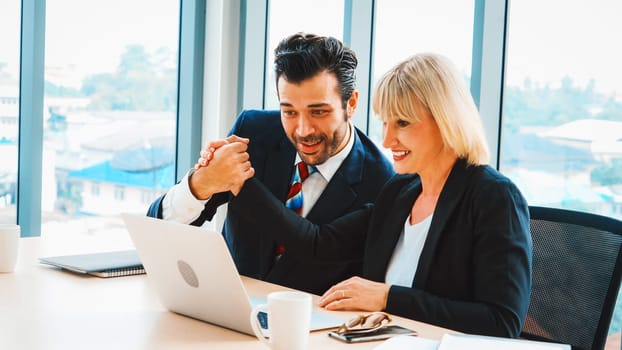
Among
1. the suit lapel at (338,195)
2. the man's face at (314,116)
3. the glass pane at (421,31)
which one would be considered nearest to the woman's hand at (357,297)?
the suit lapel at (338,195)

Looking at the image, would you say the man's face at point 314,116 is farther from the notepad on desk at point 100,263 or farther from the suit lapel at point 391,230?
the notepad on desk at point 100,263

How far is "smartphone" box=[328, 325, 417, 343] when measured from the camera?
4.77 ft

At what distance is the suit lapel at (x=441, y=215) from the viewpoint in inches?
72.6

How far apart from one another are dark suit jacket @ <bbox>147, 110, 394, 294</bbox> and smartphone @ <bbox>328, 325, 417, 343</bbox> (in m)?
0.70

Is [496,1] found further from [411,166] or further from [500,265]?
[500,265]

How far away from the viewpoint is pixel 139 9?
395cm

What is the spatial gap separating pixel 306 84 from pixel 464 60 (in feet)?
3.11

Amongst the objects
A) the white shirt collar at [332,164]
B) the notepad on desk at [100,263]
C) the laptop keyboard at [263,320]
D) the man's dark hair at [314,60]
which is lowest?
the notepad on desk at [100,263]

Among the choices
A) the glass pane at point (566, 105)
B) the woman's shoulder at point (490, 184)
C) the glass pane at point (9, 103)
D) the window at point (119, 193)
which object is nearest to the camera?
the woman's shoulder at point (490, 184)

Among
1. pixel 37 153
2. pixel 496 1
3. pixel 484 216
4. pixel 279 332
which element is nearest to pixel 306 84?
pixel 484 216

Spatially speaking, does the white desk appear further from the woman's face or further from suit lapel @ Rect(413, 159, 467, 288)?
the woman's face

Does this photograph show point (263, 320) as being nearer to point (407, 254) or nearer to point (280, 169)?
point (407, 254)

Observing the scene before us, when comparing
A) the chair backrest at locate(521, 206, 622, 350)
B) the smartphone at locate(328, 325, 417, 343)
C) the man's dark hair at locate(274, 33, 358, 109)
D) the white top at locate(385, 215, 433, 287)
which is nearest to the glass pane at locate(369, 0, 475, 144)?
the man's dark hair at locate(274, 33, 358, 109)

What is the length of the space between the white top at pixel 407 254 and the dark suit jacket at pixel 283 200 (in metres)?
0.22
